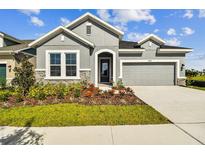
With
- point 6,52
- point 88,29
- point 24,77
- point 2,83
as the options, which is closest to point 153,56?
point 88,29

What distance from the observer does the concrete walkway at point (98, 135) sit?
5207 millimetres

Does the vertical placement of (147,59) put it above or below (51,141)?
above

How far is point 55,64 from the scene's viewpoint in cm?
1636

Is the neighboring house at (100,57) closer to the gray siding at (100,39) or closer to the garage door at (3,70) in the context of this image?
the gray siding at (100,39)

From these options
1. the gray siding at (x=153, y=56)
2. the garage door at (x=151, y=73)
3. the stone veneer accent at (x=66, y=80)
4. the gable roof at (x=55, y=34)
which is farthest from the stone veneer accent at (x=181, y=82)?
the gable roof at (x=55, y=34)

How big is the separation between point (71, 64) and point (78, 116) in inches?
369

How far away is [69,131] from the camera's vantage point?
6.04 meters

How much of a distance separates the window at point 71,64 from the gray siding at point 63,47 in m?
0.57

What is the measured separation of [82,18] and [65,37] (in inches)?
106

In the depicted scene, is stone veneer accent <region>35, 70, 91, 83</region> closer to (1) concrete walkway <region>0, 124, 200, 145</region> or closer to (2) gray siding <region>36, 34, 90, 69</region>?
(2) gray siding <region>36, 34, 90, 69</region>

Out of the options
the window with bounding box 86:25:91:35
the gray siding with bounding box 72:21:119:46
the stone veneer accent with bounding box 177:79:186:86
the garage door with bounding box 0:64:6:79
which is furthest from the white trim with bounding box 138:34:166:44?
the garage door with bounding box 0:64:6:79

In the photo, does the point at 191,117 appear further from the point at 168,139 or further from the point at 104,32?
the point at 104,32

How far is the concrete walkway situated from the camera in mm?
5207

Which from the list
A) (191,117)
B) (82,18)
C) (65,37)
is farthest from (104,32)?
(191,117)
